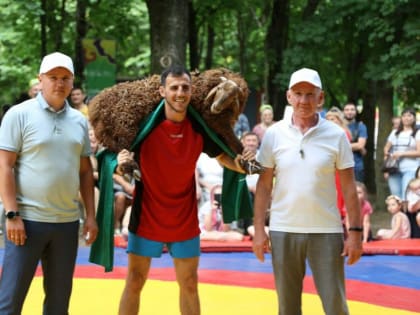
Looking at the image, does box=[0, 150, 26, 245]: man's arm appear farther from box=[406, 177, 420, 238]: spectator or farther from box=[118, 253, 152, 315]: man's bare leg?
box=[406, 177, 420, 238]: spectator

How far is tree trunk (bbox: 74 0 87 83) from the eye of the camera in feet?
53.2

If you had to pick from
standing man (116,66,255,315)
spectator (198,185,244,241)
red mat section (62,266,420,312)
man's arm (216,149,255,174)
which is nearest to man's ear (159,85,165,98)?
standing man (116,66,255,315)

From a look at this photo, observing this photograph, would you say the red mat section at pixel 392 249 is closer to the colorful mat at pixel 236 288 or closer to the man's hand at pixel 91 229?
the colorful mat at pixel 236 288

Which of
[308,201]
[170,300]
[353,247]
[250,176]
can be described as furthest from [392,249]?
[308,201]

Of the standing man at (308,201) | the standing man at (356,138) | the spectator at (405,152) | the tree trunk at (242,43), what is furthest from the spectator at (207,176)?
the tree trunk at (242,43)

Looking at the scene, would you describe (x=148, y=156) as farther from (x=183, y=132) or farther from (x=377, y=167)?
(x=377, y=167)

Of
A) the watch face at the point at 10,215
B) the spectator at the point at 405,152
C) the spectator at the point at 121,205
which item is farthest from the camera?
the spectator at the point at 405,152

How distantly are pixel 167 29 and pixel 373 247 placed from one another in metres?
4.63

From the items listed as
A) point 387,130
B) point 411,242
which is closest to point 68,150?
point 411,242

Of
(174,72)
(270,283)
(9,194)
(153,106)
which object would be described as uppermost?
(174,72)

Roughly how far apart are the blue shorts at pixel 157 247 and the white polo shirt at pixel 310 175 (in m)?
0.65

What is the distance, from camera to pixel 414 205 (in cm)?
1077

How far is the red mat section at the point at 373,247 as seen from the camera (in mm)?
10094

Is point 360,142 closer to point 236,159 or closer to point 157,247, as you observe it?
point 236,159
